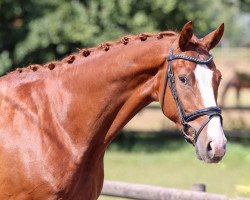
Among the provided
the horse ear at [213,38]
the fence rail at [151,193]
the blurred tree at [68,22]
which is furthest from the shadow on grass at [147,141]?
the horse ear at [213,38]

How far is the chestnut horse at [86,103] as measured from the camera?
4.18 metres

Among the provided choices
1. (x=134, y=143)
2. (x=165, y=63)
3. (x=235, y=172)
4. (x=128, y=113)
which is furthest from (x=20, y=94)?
(x=134, y=143)

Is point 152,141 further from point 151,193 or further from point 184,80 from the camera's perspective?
point 184,80

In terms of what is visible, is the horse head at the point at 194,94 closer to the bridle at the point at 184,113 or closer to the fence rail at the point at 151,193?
the bridle at the point at 184,113

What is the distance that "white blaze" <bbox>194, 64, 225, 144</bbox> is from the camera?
390cm

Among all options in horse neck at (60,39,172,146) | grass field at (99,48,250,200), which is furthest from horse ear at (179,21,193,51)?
grass field at (99,48,250,200)

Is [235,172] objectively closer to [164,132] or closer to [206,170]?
[206,170]

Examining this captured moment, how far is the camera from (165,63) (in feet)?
14.1

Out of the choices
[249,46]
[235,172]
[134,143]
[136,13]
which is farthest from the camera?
[249,46]

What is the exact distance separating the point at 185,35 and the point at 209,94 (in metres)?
0.44

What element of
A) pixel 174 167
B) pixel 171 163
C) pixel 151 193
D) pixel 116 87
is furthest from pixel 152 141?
pixel 116 87

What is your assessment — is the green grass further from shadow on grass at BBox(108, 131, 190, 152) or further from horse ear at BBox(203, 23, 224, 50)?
horse ear at BBox(203, 23, 224, 50)

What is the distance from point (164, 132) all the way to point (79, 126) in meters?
13.4

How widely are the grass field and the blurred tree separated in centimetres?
297
